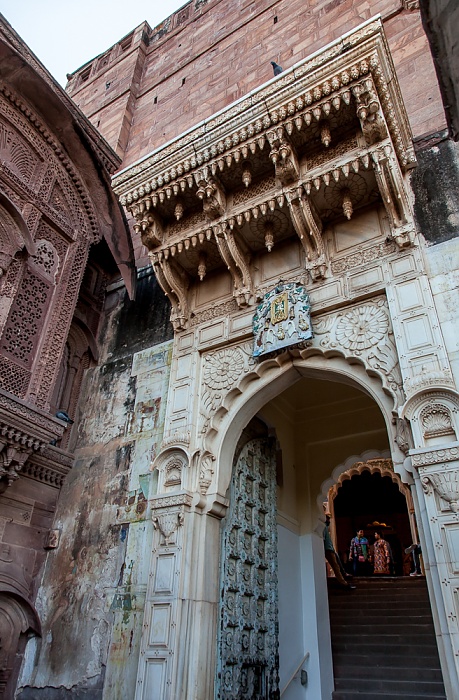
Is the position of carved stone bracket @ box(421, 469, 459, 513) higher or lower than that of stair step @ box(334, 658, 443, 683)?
higher

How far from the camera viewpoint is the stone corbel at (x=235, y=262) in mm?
6102

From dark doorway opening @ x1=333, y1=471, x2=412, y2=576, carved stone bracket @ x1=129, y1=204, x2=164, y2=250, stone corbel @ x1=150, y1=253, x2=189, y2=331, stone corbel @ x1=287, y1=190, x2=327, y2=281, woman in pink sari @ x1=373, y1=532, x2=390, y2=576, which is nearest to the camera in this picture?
stone corbel @ x1=287, y1=190, x2=327, y2=281

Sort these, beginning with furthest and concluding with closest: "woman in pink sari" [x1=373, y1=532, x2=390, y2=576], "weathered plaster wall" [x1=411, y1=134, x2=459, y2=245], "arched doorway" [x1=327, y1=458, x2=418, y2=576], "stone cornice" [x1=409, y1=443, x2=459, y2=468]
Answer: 1. "arched doorway" [x1=327, y1=458, x2=418, y2=576]
2. "woman in pink sari" [x1=373, y1=532, x2=390, y2=576]
3. "weathered plaster wall" [x1=411, y1=134, x2=459, y2=245]
4. "stone cornice" [x1=409, y1=443, x2=459, y2=468]

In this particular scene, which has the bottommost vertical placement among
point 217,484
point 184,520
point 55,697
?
point 55,697

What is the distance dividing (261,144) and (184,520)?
420 cm

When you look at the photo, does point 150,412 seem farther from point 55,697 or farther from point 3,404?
point 55,697

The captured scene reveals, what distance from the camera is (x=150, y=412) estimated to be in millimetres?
6434

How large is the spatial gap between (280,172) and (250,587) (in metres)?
4.76

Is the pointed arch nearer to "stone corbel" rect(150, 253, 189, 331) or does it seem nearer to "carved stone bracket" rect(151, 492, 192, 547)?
"carved stone bracket" rect(151, 492, 192, 547)

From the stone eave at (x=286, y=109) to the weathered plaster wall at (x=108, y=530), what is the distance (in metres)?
2.03

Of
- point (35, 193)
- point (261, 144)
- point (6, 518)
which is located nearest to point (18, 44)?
point (35, 193)

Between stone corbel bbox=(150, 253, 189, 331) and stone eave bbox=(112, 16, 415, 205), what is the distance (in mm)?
875

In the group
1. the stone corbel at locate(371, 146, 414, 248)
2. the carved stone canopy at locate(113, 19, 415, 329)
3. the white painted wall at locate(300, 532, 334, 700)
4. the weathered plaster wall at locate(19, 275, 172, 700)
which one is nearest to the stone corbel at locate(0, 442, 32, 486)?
the weathered plaster wall at locate(19, 275, 172, 700)

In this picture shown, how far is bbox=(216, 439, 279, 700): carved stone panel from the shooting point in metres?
5.16
